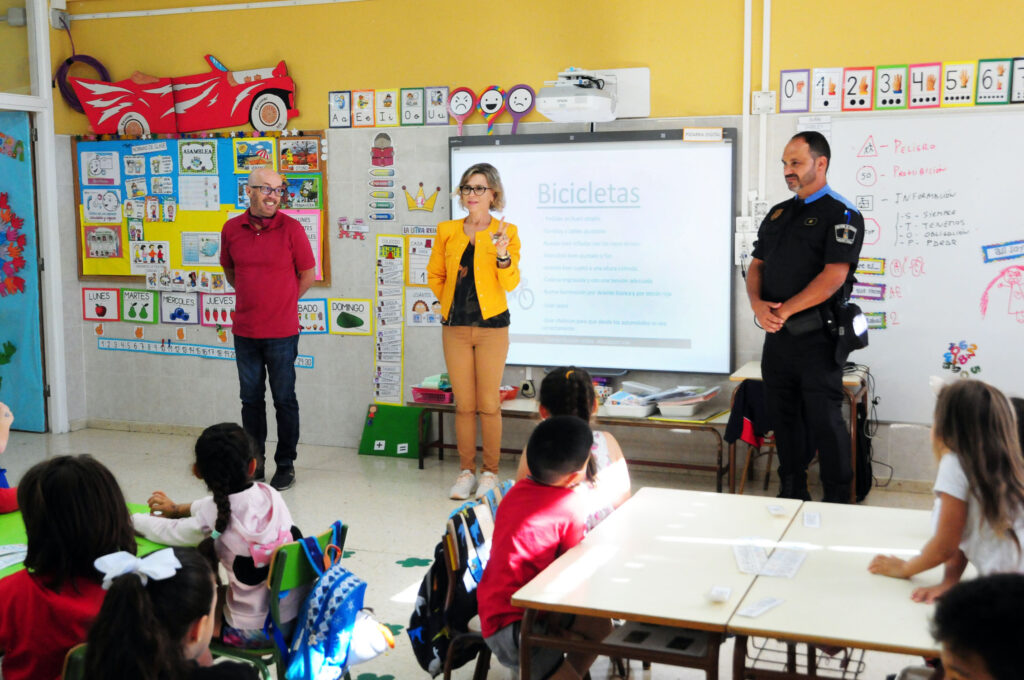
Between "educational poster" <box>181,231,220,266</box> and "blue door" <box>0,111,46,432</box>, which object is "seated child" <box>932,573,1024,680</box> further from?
"blue door" <box>0,111,46,432</box>

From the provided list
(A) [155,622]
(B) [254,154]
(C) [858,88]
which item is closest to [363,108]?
(B) [254,154]

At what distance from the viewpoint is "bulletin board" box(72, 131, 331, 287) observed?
21.9 feet

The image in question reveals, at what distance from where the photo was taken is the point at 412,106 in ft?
20.9

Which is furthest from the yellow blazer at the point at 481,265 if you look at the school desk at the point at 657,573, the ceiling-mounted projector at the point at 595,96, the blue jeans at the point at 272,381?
the school desk at the point at 657,573

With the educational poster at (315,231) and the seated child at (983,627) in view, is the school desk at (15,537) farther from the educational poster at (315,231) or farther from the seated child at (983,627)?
the educational poster at (315,231)

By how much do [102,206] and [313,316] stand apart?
71.9 inches

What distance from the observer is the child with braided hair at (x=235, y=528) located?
2.78 m

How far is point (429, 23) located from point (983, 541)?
4.89 metres

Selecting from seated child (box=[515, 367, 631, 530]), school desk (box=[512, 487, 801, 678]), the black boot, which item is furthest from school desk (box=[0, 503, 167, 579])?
the black boot

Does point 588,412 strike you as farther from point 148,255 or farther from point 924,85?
point 148,255

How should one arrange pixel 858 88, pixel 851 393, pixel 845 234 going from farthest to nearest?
pixel 858 88
pixel 851 393
pixel 845 234

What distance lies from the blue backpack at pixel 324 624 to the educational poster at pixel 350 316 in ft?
13.1

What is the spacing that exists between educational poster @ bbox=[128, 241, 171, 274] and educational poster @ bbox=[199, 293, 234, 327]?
0.40 meters

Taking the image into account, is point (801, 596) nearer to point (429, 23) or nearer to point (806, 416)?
point (806, 416)
